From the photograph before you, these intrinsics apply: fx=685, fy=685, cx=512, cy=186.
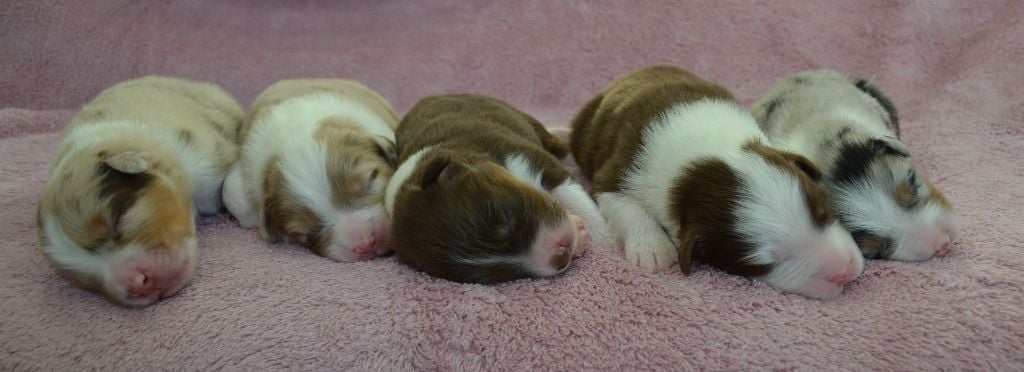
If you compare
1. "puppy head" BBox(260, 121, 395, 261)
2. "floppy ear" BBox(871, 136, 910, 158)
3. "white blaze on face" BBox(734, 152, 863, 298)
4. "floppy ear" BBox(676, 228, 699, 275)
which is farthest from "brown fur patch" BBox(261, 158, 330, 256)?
"floppy ear" BBox(871, 136, 910, 158)

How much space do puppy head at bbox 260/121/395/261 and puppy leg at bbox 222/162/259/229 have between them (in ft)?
0.82

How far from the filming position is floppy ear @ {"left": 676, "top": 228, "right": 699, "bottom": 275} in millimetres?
2676

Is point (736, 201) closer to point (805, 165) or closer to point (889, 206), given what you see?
point (805, 165)

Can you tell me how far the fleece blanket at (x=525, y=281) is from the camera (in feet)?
7.70

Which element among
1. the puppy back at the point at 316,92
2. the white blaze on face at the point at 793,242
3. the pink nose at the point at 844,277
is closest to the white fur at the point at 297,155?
the puppy back at the point at 316,92

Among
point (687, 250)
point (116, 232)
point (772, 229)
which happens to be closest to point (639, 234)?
point (687, 250)

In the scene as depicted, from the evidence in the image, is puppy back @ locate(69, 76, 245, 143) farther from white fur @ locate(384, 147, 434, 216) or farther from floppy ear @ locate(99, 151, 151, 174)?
white fur @ locate(384, 147, 434, 216)

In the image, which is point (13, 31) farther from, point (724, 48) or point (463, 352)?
point (724, 48)

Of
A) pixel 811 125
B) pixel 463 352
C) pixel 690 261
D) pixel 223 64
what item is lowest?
pixel 223 64

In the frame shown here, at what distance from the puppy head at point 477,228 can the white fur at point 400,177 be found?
0.21m

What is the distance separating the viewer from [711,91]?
12.0 feet

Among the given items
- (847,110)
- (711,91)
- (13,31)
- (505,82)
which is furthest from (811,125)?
(13,31)

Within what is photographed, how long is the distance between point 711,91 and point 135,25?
505cm

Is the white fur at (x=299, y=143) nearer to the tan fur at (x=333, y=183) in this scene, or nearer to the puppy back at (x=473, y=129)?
the tan fur at (x=333, y=183)
